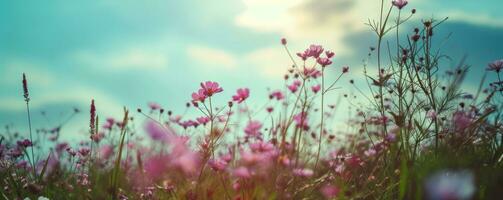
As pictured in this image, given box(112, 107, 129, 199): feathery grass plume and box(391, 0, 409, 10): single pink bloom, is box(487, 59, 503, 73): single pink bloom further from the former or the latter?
box(112, 107, 129, 199): feathery grass plume

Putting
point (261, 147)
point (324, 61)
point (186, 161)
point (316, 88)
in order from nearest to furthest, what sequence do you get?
point (261, 147), point (186, 161), point (324, 61), point (316, 88)

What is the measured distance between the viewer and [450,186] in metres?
2.05

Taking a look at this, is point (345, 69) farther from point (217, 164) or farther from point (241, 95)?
point (217, 164)

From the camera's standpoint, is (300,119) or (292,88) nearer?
(300,119)

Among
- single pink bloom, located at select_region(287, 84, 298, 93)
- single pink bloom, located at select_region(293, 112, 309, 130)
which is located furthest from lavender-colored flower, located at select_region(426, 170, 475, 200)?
single pink bloom, located at select_region(287, 84, 298, 93)

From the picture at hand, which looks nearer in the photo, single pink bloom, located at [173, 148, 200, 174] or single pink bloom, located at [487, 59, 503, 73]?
single pink bloom, located at [173, 148, 200, 174]

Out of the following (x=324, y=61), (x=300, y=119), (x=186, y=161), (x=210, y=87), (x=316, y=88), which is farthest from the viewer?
(x=316, y=88)

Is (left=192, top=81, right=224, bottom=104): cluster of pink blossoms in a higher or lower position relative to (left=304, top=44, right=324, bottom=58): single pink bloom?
lower

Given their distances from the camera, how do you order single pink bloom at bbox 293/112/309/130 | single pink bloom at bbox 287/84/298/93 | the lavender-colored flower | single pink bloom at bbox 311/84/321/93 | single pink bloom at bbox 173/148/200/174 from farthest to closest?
single pink bloom at bbox 287/84/298/93 → single pink bloom at bbox 311/84/321/93 → single pink bloom at bbox 293/112/309/130 → single pink bloom at bbox 173/148/200/174 → the lavender-colored flower

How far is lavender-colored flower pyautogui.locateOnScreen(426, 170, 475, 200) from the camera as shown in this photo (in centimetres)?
195

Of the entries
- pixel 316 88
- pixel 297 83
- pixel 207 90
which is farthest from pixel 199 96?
pixel 297 83

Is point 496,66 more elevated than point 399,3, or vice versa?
point 399,3

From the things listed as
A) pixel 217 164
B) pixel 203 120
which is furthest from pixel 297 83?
pixel 217 164

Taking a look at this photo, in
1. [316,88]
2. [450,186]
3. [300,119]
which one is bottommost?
[450,186]
